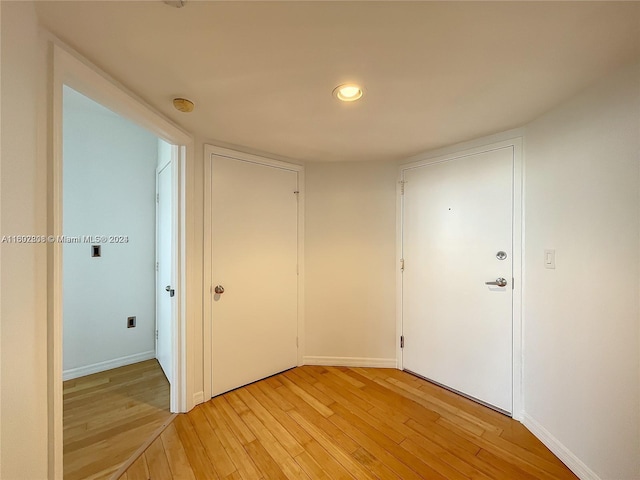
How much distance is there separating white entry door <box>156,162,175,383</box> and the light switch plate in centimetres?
276

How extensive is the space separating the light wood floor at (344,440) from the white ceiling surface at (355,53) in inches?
81.6

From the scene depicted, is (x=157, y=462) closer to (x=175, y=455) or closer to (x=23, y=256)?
(x=175, y=455)

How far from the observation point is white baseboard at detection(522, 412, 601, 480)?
1.29 meters

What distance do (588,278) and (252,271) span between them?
2230mm

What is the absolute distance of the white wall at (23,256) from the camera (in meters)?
0.76

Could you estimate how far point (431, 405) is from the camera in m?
1.92

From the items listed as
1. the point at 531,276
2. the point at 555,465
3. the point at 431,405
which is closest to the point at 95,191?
the point at 431,405

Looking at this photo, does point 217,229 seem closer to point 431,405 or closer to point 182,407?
point 182,407

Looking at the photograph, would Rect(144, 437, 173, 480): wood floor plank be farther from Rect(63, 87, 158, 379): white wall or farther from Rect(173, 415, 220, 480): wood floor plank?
Rect(63, 87, 158, 379): white wall

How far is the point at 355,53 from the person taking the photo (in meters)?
1.02

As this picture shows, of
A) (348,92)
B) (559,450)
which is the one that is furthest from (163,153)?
(559,450)

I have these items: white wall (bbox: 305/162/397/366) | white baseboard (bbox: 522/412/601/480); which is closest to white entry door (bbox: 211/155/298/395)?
white wall (bbox: 305/162/397/366)

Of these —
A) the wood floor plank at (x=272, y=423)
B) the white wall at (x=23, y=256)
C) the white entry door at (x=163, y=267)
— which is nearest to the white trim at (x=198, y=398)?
the wood floor plank at (x=272, y=423)

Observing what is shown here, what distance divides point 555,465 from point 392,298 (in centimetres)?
141
